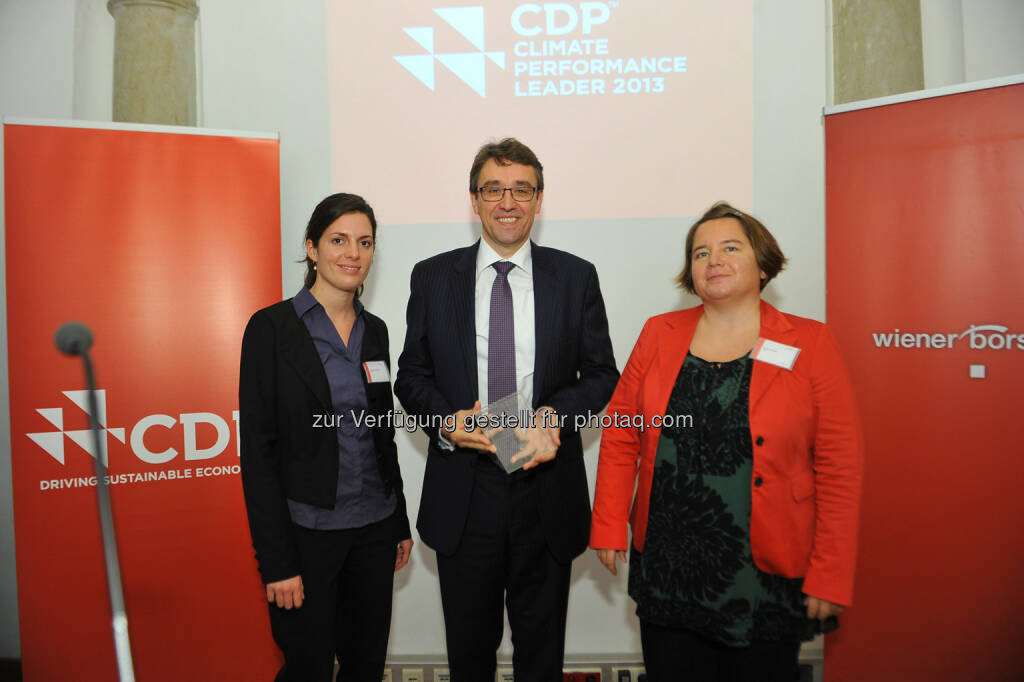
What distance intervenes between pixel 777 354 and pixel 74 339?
62.0 inches

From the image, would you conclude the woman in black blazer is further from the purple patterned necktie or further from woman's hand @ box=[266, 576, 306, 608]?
the purple patterned necktie

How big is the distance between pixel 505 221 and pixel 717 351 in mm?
780

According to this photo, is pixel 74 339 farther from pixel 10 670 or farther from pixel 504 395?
pixel 10 670

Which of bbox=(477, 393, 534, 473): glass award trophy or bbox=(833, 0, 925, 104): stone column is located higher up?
bbox=(833, 0, 925, 104): stone column

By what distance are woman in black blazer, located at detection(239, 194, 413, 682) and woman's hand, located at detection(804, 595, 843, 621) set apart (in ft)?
4.12

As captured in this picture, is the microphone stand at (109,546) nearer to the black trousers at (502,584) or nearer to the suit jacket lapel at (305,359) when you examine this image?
the suit jacket lapel at (305,359)

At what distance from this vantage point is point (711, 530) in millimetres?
1645

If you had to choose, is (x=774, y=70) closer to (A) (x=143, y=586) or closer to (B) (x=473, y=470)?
(B) (x=473, y=470)

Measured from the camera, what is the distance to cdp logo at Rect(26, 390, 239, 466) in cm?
240

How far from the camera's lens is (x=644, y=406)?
176 centimetres

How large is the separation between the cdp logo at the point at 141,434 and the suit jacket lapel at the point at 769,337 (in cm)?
211

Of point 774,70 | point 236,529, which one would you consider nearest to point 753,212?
point 774,70

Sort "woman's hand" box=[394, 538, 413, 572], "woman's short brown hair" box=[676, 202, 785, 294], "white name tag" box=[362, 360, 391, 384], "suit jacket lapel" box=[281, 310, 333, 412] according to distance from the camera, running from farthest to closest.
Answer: "woman's hand" box=[394, 538, 413, 572]
"white name tag" box=[362, 360, 391, 384]
"suit jacket lapel" box=[281, 310, 333, 412]
"woman's short brown hair" box=[676, 202, 785, 294]

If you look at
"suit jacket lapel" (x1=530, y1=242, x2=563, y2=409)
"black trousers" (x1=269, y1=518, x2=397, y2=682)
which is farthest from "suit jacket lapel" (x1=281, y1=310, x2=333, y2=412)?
"suit jacket lapel" (x1=530, y1=242, x2=563, y2=409)
